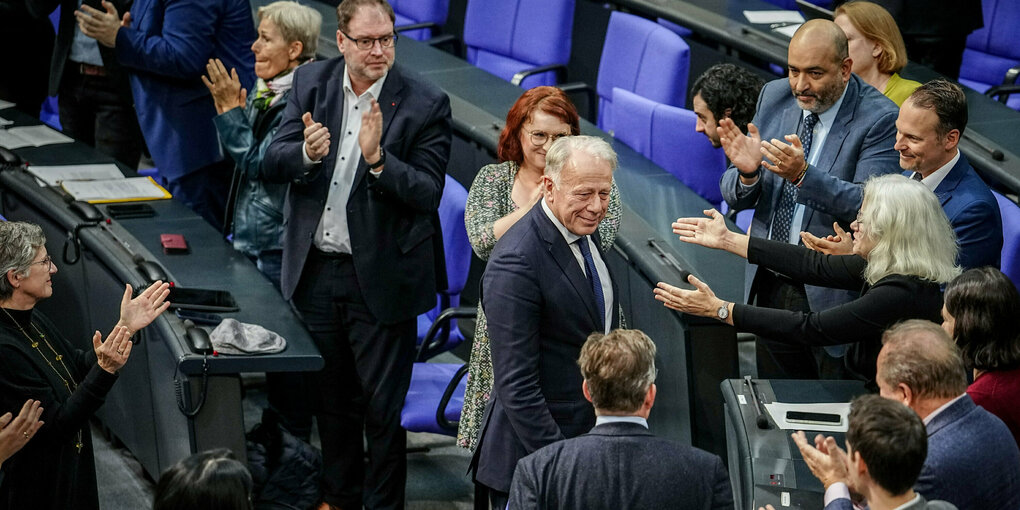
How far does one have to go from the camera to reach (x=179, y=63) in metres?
5.13

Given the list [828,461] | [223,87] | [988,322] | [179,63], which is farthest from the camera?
[179,63]

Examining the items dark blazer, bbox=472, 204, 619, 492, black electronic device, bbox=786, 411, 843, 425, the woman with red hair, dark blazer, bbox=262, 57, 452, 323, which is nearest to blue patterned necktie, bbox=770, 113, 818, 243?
the woman with red hair

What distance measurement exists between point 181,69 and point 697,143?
2.13 metres

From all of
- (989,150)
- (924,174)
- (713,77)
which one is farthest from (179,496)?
(989,150)

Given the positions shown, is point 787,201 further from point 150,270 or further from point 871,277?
point 150,270

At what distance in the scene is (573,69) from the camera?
7.40 m

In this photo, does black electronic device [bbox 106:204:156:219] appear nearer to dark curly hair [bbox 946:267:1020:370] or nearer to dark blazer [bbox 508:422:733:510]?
dark blazer [bbox 508:422:733:510]

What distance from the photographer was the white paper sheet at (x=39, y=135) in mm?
5805

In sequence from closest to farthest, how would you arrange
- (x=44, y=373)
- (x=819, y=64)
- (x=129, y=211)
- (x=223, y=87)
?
(x=44, y=373), (x=819, y=64), (x=223, y=87), (x=129, y=211)

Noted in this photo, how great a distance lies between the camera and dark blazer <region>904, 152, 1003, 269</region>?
3.55 metres

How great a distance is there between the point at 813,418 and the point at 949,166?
2.79 ft

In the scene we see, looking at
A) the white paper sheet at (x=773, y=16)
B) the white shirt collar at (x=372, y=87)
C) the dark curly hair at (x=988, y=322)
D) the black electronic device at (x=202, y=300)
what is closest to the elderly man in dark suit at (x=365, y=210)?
the white shirt collar at (x=372, y=87)

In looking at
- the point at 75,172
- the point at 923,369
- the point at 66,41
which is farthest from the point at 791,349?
the point at 66,41

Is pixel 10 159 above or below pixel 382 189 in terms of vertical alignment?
below
